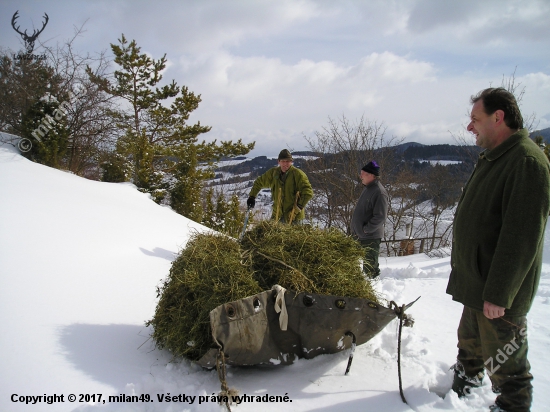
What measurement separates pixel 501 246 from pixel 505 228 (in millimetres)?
98

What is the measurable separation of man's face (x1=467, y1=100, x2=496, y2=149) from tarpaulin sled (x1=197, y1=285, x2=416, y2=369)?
1177 millimetres

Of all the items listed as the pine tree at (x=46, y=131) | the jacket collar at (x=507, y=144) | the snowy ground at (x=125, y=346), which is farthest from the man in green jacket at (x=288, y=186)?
the pine tree at (x=46, y=131)

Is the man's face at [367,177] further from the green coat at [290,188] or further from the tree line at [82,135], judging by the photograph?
the tree line at [82,135]

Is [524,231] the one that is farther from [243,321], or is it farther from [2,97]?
[2,97]

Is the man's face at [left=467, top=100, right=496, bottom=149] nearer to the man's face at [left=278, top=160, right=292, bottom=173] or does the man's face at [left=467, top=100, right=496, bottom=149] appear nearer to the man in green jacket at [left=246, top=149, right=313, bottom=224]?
the man in green jacket at [left=246, top=149, right=313, bottom=224]

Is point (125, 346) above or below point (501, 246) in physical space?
below

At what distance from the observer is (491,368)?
191 cm

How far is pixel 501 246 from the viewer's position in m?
1.74

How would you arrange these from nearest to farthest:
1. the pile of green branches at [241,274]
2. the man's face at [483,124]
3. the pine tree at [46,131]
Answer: the man's face at [483,124], the pile of green branches at [241,274], the pine tree at [46,131]

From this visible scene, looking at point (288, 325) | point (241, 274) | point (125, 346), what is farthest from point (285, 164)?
point (125, 346)

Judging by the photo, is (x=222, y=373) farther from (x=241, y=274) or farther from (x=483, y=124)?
(x=483, y=124)

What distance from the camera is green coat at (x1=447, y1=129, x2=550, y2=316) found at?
169cm

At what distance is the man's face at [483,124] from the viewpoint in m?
1.97

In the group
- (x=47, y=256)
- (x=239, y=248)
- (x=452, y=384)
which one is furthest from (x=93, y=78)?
(x=452, y=384)
